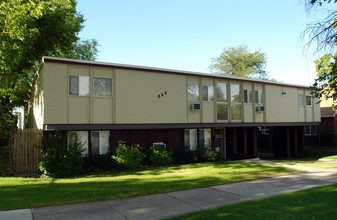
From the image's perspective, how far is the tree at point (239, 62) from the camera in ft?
165

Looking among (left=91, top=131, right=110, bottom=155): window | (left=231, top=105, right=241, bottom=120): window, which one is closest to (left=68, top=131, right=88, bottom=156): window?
(left=91, top=131, right=110, bottom=155): window

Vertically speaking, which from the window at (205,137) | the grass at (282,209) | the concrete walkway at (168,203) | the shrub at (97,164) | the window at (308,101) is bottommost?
the concrete walkway at (168,203)

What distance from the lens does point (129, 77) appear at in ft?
47.1

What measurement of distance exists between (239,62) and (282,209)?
46671 mm

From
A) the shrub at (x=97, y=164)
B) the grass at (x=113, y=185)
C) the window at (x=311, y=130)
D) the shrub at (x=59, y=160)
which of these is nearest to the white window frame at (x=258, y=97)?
the grass at (x=113, y=185)

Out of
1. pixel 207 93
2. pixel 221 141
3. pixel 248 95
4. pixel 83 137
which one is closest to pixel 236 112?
pixel 248 95

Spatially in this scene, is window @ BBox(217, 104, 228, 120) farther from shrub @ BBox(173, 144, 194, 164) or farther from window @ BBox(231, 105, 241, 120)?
shrub @ BBox(173, 144, 194, 164)

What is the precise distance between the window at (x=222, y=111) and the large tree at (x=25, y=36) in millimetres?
11921

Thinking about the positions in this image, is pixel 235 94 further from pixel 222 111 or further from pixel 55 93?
pixel 55 93

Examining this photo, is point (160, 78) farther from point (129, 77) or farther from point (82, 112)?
point (82, 112)

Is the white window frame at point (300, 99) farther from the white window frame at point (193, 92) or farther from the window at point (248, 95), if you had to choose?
the white window frame at point (193, 92)

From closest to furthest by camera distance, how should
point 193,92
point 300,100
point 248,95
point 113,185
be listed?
point 113,185 → point 193,92 → point 248,95 → point 300,100

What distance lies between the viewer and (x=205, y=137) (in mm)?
17953

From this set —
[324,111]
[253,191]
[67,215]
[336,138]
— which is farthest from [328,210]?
[324,111]
